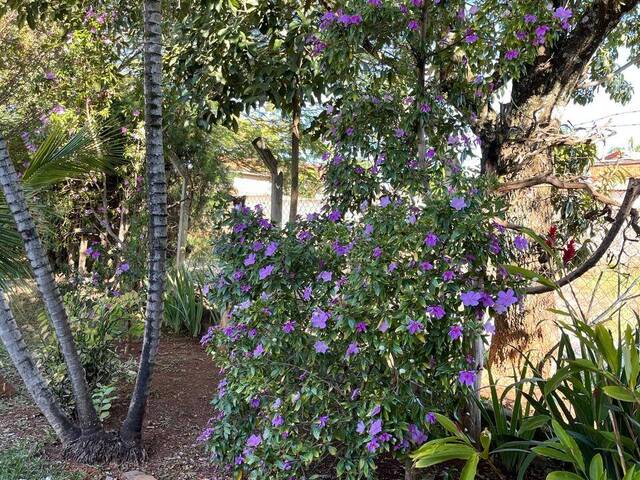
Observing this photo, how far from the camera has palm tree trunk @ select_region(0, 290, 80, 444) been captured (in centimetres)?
272

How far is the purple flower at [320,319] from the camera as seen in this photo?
2.14 meters

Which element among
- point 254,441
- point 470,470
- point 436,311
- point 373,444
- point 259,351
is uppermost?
point 436,311

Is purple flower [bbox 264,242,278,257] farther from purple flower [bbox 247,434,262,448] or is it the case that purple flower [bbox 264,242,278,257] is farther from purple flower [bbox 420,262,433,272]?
purple flower [bbox 247,434,262,448]

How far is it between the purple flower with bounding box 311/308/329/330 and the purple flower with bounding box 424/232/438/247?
0.48 meters

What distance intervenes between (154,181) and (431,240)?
1419mm

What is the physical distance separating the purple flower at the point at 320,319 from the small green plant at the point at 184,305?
333 cm

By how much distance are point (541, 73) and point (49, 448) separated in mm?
3376

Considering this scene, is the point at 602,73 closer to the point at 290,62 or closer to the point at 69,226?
the point at 290,62

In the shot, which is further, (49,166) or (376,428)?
(49,166)

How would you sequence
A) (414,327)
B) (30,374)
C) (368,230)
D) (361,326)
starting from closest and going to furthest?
(414,327), (361,326), (368,230), (30,374)

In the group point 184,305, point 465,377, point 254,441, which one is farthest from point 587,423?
point 184,305

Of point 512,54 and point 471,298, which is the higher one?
point 512,54

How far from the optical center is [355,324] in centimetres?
205

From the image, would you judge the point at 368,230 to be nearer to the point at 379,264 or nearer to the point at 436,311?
the point at 379,264
